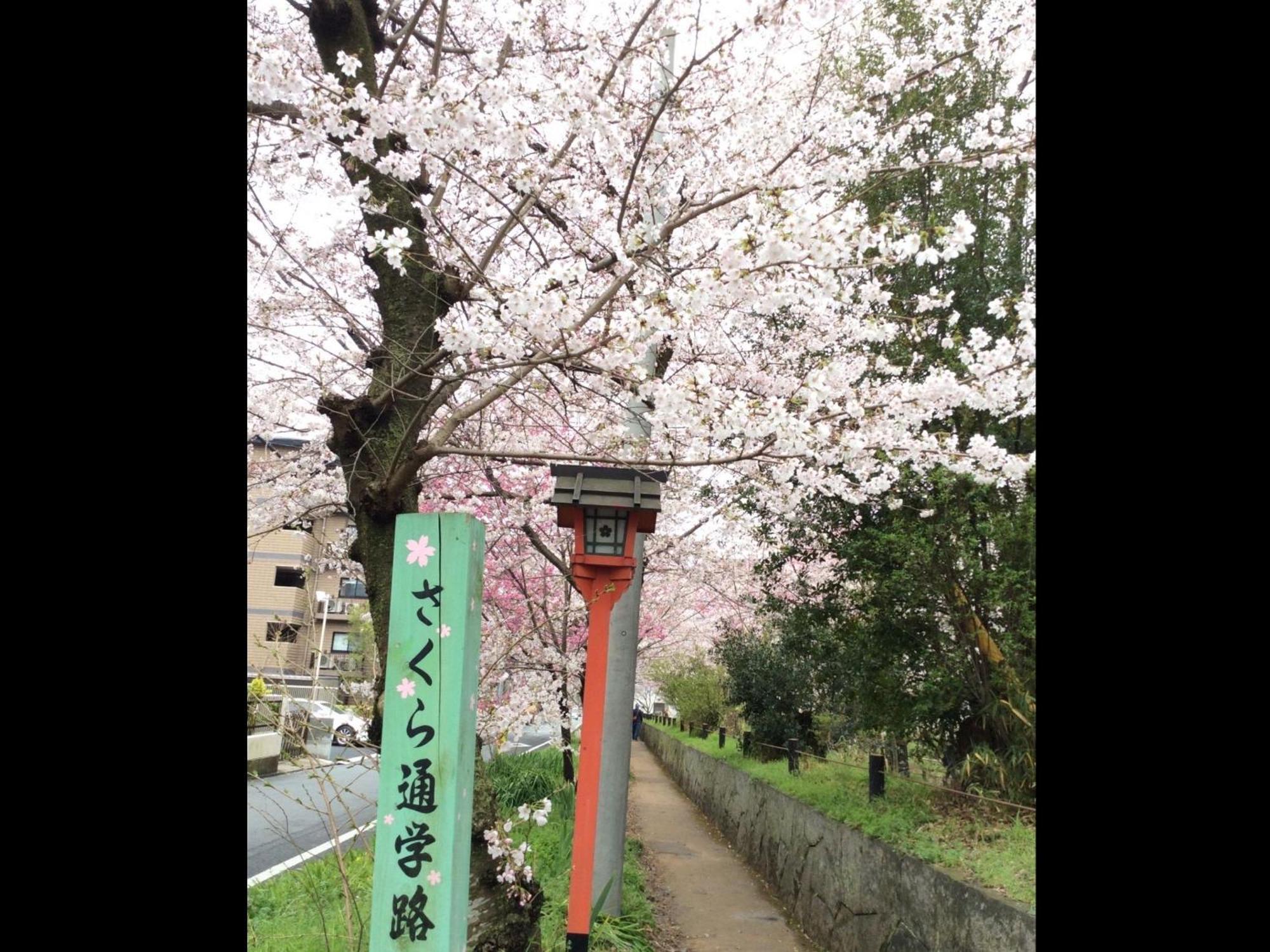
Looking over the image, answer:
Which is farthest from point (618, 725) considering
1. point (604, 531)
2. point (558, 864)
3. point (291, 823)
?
point (291, 823)

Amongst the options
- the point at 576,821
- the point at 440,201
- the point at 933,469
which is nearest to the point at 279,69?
the point at 440,201

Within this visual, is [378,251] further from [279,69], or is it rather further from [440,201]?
[279,69]

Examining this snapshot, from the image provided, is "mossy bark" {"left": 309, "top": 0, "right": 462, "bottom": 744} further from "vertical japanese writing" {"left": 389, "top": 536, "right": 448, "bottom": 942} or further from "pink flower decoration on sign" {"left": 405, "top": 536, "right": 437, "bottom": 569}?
"vertical japanese writing" {"left": 389, "top": 536, "right": 448, "bottom": 942}

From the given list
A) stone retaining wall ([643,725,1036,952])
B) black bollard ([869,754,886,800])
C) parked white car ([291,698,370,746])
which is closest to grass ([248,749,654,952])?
parked white car ([291,698,370,746])

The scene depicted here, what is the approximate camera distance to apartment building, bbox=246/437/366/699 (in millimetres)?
4305

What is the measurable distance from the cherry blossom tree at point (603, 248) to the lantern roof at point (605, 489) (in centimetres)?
39

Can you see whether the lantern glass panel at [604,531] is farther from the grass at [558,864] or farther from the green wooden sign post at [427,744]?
the green wooden sign post at [427,744]

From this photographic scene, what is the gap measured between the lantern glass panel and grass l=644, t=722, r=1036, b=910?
2.82 meters

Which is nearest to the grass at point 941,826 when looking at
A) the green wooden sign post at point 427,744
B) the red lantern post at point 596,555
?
the red lantern post at point 596,555

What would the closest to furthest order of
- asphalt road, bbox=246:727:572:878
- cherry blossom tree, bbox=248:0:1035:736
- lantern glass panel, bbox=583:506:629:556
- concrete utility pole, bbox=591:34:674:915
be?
1. cherry blossom tree, bbox=248:0:1035:736
2. lantern glass panel, bbox=583:506:629:556
3. concrete utility pole, bbox=591:34:674:915
4. asphalt road, bbox=246:727:572:878

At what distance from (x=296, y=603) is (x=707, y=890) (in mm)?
5903

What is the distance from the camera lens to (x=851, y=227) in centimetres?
354

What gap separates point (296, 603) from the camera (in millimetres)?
9898

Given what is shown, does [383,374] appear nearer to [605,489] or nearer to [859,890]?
[605,489]
